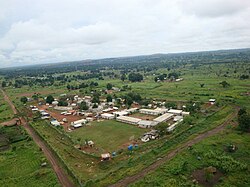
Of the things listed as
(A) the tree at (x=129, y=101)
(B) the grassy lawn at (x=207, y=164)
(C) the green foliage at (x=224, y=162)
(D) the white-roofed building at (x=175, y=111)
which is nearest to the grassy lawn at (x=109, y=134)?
(B) the grassy lawn at (x=207, y=164)

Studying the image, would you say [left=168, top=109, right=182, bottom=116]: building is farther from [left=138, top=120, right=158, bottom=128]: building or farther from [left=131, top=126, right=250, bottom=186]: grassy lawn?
[left=131, top=126, right=250, bottom=186]: grassy lawn

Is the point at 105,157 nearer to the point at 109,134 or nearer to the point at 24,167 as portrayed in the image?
the point at 109,134

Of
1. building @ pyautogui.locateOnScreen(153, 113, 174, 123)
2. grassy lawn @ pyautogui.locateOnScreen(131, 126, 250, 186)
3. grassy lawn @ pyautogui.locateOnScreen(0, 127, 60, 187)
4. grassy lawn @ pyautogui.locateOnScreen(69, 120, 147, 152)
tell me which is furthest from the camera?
building @ pyautogui.locateOnScreen(153, 113, 174, 123)

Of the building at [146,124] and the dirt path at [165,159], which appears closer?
the dirt path at [165,159]

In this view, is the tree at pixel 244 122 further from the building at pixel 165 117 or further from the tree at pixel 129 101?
the tree at pixel 129 101

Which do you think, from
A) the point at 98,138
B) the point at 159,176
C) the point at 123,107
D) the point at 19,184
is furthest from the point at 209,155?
the point at 123,107

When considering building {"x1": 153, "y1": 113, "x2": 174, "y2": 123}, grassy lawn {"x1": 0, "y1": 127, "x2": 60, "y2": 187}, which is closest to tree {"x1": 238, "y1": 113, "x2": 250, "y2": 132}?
building {"x1": 153, "y1": 113, "x2": 174, "y2": 123}

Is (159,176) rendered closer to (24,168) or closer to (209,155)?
(209,155)
